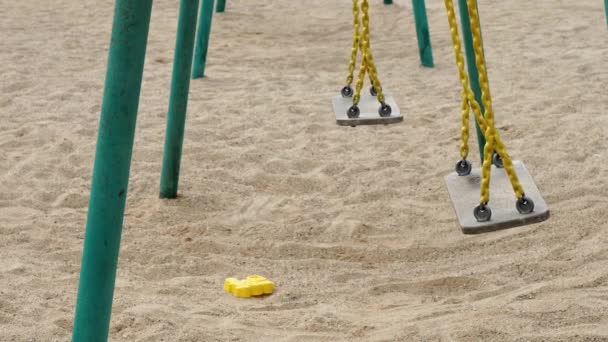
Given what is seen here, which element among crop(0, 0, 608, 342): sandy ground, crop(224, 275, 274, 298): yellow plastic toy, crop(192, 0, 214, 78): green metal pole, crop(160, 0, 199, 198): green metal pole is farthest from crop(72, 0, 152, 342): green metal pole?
crop(192, 0, 214, 78): green metal pole

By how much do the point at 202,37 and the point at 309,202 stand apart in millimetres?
2010

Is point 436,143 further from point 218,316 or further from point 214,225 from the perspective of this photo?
point 218,316

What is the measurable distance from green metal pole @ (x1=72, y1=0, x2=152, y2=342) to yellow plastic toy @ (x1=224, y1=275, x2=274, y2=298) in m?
0.70

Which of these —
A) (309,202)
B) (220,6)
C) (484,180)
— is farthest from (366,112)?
(220,6)

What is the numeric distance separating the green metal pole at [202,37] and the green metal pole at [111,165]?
3154 mm

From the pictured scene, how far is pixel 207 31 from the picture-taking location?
5.04 metres

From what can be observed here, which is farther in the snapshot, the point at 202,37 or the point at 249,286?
the point at 202,37

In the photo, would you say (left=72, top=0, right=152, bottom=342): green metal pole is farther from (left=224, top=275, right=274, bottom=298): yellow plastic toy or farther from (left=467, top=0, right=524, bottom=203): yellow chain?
(left=467, top=0, right=524, bottom=203): yellow chain

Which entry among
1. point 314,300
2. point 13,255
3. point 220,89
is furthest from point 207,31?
point 314,300

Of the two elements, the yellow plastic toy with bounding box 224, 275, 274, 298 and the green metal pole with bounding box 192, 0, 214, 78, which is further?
the green metal pole with bounding box 192, 0, 214, 78

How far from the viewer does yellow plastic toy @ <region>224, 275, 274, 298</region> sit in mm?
2486

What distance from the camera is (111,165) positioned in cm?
176

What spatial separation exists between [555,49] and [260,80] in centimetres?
169

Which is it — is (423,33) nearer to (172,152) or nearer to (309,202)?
(309,202)
